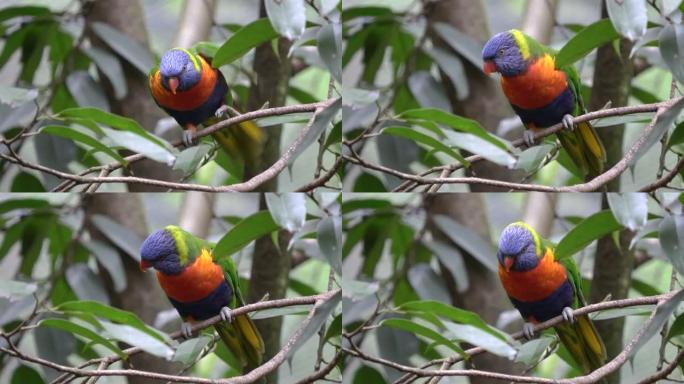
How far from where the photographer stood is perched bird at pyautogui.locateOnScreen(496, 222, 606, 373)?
2.60m

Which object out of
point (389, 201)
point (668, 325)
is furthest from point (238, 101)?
point (668, 325)

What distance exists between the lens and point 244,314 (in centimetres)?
267

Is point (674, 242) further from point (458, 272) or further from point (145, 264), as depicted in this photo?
point (145, 264)

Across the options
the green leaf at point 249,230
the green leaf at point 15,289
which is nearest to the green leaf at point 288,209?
the green leaf at point 249,230

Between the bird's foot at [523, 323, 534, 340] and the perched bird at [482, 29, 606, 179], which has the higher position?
the perched bird at [482, 29, 606, 179]

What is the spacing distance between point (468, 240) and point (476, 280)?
0.13 m

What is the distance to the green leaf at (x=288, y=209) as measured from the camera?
248cm

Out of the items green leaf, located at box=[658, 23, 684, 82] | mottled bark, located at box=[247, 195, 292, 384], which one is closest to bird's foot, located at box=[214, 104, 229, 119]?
mottled bark, located at box=[247, 195, 292, 384]

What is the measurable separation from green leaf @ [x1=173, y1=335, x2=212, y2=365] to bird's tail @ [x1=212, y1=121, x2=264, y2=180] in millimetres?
526

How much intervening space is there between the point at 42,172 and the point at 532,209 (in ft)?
4.80

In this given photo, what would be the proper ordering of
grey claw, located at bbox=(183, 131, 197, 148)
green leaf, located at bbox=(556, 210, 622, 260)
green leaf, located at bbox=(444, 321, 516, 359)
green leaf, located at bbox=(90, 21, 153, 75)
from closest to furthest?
green leaf, located at bbox=(444, 321, 516, 359) → green leaf, located at bbox=(556, 210, 622, 260) → grey claw, located at bbox=(183, 131, 197, 148) → green leaf, located at bbox=(90, 21, 153, 75)

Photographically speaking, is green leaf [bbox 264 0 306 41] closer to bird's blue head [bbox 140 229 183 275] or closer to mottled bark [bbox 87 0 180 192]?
mottled bark [bbox 87 0 180 192]

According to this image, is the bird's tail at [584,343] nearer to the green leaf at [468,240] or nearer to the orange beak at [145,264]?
the green leaf at [468,240]

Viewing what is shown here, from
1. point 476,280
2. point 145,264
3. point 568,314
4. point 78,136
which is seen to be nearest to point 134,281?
point 145,264
